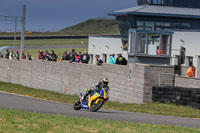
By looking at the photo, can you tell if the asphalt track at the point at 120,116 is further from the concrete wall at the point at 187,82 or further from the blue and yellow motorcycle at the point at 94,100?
the concrete wall at the point at 187,82

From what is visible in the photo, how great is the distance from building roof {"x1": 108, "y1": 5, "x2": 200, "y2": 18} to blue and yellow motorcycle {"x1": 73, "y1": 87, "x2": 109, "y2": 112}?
3415 centimetres

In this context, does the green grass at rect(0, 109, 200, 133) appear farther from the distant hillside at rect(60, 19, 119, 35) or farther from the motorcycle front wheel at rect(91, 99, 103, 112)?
the distant hillside at rect(60, 19, 119, 35)

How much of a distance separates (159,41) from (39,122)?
16918 mm

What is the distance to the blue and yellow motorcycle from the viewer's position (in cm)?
1783

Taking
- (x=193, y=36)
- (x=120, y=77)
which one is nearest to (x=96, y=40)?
(x=193, y=36)

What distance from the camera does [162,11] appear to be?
53.9 m

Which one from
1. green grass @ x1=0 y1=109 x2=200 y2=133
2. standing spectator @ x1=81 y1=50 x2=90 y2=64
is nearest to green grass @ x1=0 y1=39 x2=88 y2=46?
standing spectator @ x1=81 y1=50 x2=90 y2=64

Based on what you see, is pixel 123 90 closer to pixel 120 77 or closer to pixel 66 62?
pixel 120 77

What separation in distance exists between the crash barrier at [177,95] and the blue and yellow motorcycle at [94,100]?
211 inches

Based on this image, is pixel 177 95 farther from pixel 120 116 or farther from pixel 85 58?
pixel 85 58

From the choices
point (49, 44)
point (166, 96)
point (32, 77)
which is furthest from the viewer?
point (49, 44)

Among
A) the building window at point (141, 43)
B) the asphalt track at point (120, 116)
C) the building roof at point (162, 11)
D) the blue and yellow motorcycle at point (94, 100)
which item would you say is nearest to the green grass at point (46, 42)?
the building roof at point (162, 11)

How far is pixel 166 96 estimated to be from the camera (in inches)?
937

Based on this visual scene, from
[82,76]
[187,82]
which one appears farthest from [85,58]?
[187,82]
